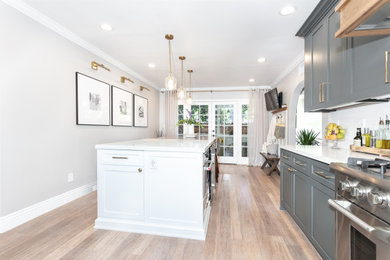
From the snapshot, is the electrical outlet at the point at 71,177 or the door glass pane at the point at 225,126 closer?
the electrical outlet at the point at 71,177

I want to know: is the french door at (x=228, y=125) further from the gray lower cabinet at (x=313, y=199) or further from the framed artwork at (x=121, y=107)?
Result: the gray lower cabinet at (x=313, y=199)

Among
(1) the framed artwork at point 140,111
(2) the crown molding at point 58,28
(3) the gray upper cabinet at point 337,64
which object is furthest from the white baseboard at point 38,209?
(3) the gray upper cabinet at point 337,64

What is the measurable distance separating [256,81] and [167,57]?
275 centimetres

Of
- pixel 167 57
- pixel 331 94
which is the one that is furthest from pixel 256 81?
pixel 331 94

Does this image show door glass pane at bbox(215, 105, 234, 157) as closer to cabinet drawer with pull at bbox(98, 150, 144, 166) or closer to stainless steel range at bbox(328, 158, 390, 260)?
cabinet drawer with pull at bbox(98, 150, 144, 166)

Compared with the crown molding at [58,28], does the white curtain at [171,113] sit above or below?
below

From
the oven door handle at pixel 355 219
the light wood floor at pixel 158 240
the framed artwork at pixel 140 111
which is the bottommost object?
the light wood floor at pixel 158 240

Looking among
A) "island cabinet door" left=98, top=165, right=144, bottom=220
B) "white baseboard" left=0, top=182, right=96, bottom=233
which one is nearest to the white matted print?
"white baseboard" left=0, top=182, right=96, bottom=233

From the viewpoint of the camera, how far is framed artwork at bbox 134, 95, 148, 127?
182 inches

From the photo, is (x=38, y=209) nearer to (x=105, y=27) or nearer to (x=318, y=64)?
(x=105, y=27)

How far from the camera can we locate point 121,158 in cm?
196

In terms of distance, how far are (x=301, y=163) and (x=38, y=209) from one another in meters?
3.07

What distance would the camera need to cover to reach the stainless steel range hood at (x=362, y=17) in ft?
2.54

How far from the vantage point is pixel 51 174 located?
8.09 feet
